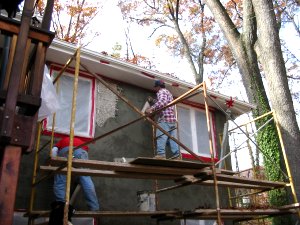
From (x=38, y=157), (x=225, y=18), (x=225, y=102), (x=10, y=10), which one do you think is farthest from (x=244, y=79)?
(x=10, y=10)

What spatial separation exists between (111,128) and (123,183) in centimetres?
125

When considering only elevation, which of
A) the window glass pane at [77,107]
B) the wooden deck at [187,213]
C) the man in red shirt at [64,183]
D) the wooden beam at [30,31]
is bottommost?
the wooden deck at [187,213]

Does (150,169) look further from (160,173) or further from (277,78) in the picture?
(277,78)

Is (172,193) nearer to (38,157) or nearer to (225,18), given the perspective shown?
(38,157)

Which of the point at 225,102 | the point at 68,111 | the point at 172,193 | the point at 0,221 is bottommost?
the point at 0,221

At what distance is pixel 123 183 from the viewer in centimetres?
737

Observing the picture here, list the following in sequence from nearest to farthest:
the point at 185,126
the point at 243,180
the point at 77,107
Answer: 1. the point at 243,180
2. the point at 77,107
3. the point at 185,126

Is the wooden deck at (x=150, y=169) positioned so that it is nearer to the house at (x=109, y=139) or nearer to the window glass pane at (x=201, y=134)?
the house at (x=109, y=139)

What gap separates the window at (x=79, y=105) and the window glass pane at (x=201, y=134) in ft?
10.8

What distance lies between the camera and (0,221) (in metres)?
2.93

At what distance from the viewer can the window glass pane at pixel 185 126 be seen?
9.13m

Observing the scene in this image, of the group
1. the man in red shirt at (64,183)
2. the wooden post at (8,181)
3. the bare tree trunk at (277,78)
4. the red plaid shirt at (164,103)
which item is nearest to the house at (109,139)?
the wooden post at (8,181)

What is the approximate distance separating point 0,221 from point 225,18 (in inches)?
368

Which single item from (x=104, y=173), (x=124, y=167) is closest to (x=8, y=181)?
(x=124, y=167)
